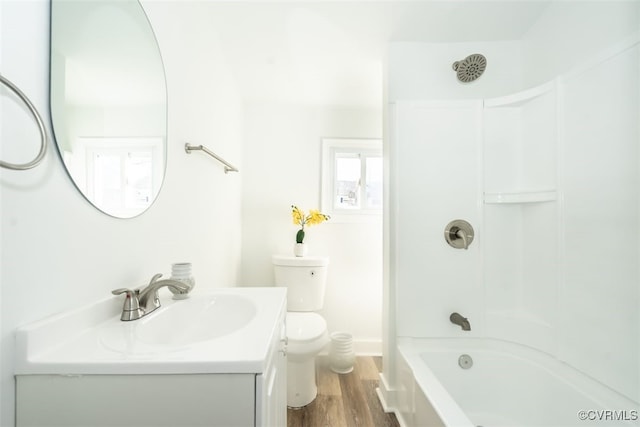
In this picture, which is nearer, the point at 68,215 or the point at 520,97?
the point at 68,215

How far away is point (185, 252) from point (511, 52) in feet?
7.04

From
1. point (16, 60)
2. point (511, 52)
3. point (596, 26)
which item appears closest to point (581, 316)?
point (596, 26)

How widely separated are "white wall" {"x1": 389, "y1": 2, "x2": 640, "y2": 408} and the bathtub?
0.07 meters

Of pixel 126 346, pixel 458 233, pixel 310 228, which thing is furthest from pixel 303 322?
pixel 126 346

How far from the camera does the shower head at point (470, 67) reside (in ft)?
5.26

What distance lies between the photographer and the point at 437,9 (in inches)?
56.7

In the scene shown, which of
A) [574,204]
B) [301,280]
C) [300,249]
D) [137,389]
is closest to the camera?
[137,389]

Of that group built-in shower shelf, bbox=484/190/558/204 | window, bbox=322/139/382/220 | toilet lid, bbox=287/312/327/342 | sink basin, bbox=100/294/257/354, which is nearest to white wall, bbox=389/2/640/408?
built-in shower shelf, bbox=484/190/558/204

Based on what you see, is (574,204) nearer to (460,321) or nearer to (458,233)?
(458,233)

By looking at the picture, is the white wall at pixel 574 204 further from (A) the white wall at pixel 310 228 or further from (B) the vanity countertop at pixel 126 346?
(B) the vanity countertop at pixel 126 346

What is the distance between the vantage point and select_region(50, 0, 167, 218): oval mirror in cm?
68

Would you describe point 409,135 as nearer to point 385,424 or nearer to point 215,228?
point 215,228

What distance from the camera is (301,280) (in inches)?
83.6

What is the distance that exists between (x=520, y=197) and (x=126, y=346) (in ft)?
5.90
